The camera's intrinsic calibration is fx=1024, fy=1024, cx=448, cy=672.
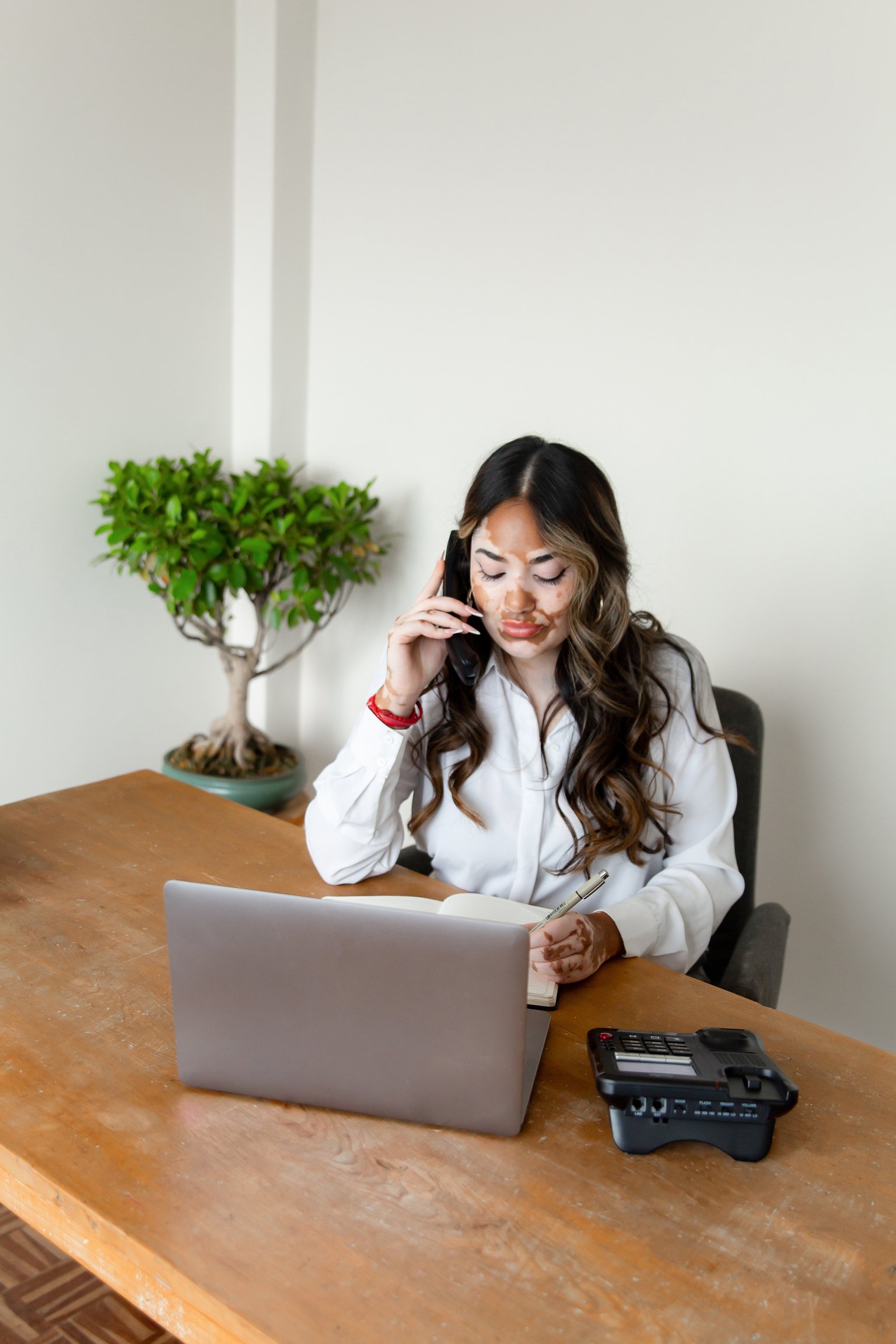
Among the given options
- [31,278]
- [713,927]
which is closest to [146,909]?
[713,927]

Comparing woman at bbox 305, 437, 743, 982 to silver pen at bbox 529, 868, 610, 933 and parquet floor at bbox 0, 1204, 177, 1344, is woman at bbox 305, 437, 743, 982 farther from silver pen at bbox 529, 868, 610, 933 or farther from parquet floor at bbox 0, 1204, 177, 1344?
parquet floor at bbox 0, 1204, 177, 1344

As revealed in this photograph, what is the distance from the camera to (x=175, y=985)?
3.20ft

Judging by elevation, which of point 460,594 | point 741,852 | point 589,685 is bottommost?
point 741,852

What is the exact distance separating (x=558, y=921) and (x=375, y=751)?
0.43 metres

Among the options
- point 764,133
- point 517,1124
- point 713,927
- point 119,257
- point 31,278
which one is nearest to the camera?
point 517,1124

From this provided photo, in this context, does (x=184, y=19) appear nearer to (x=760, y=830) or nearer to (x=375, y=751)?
(x=375, y=751)

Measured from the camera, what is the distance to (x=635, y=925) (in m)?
1.39

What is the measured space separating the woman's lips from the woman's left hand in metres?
0.45

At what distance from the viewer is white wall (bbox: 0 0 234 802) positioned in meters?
2.71

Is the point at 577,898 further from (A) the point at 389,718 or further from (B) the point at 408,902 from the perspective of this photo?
(A) the point at 389,718

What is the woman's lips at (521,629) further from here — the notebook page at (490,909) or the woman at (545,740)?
the notebook page at (490,909)

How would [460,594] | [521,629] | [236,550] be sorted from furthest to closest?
1. [236,550]
2. [460,594]
3. [521,629]

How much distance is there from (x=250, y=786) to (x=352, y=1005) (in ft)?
6.93

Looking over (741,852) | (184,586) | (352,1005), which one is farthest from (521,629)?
(184,586)
